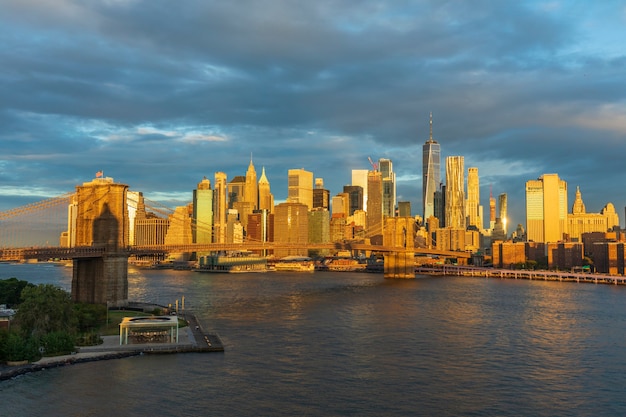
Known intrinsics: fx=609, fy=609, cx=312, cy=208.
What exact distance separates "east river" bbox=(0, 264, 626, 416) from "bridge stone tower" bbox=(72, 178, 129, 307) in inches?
400

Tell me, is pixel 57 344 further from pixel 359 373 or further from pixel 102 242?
pixel 102 242

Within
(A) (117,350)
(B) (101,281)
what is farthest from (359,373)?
(B) (101,281)

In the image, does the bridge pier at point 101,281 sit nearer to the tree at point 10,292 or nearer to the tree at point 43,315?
the tree at point 10,292

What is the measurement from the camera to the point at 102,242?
6244 cm

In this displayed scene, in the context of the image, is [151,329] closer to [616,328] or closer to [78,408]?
[78,408]

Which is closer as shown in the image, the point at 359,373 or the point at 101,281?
the point at 359,373

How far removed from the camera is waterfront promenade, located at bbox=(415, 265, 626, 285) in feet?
485

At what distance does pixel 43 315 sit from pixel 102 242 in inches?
735

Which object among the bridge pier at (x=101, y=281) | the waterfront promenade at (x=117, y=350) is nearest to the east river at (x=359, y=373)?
the waterfront promenade at (x=117, y=350)

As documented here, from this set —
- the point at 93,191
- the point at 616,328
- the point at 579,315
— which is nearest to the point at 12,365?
the point at 93,191

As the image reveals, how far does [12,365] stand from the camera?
37906 mm

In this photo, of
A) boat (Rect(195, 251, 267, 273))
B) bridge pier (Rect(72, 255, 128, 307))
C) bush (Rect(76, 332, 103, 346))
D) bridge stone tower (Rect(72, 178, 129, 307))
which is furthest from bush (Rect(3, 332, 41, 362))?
boat (Rect(195, 251, 267, 273))

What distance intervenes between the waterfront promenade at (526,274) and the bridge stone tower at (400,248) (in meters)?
23.9

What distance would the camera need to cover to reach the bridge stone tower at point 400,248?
530 ft
